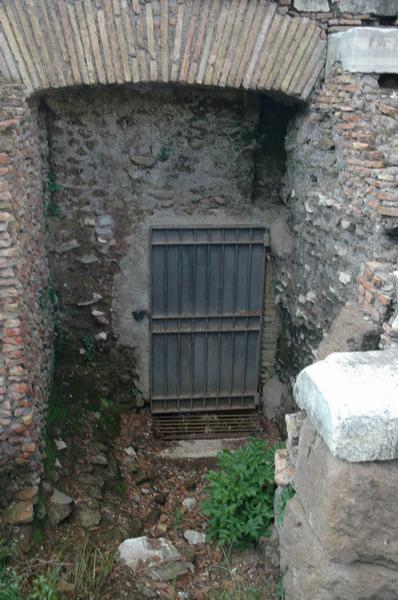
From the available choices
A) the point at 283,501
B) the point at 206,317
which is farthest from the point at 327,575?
the point at 206,317

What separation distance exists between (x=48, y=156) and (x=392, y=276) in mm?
2945

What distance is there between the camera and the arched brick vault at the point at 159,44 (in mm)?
3883

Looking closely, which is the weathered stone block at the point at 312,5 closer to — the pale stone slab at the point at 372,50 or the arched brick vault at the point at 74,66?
the arched brick vault at the point at 74,66

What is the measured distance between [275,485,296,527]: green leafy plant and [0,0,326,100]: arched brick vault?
277cm

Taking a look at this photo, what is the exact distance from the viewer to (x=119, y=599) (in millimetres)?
3330

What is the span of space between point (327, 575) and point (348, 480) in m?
0.41

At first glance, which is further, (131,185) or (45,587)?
(131,185)

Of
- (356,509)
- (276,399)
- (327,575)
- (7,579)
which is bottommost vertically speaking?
(276,399)

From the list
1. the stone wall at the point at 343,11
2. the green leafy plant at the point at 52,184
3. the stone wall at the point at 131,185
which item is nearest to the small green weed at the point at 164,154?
the stone wall at the point at 131,185

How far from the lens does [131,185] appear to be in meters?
5.11

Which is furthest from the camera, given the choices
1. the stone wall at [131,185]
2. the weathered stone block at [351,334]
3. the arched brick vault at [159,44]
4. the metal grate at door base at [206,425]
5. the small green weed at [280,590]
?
the metal grate at door base at [206,425]

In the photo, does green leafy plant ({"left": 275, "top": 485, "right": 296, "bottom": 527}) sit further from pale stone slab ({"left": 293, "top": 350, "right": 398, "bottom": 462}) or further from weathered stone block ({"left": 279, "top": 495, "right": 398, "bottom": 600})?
pale stone slab ({"left": 293, "top": 350, "right": 398, "bottom": 462})

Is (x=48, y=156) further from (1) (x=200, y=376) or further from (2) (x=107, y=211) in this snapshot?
(1) (x=200, y=376)

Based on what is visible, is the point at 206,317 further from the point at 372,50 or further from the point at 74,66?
the point at 372,50
